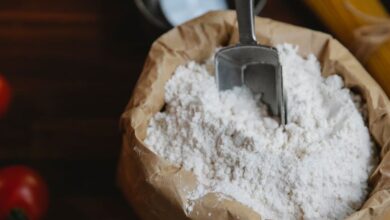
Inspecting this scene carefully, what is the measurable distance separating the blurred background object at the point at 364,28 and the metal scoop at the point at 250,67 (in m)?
0.16

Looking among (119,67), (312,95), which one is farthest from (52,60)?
(312,95)

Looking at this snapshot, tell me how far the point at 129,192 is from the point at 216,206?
180mm

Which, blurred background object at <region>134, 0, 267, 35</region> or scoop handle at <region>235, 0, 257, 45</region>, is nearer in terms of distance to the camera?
scoop handle at <region>235, 0, 257, 45</region>

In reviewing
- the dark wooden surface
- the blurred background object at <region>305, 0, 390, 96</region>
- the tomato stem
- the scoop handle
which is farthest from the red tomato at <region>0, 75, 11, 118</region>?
the blurred background object at <region>305, 0, 390, 96</region>

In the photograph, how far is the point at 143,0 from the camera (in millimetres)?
1161

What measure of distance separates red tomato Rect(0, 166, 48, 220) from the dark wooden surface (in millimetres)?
38

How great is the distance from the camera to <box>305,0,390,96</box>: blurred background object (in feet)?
3.23

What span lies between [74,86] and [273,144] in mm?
417

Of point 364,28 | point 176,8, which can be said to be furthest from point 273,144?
point 176,8

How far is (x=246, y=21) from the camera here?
902 millimetres

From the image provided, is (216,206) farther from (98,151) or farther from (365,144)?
(98,151)

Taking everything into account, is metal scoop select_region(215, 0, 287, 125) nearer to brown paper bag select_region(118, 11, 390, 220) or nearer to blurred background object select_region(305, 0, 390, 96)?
brown paper bag select_region(118, 11, 390, 220)

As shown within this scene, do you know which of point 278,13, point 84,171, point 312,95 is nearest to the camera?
point 312,95

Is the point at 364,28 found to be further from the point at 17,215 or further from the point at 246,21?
the point at 17,215
